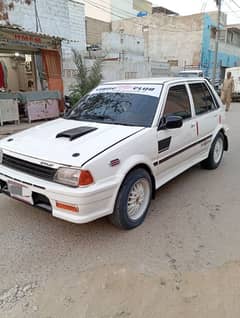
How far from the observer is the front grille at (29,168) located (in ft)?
9.28

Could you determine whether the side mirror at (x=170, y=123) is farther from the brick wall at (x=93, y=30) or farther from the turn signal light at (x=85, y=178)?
the brick wall at (x=93, y=30)

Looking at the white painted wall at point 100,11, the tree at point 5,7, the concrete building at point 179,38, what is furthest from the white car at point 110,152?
the white painted wall at point 100,11

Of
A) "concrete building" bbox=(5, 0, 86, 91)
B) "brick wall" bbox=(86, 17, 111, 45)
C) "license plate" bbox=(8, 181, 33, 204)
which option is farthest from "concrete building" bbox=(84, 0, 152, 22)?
"license plate" bbox=(8, 181, 33, 204)

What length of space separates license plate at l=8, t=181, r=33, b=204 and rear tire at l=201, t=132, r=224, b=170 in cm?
346

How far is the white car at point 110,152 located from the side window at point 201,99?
23 millimetres

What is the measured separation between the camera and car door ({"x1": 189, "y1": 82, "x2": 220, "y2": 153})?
455 cm

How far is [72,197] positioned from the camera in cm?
266

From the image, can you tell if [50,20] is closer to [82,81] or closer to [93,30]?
[82,81]

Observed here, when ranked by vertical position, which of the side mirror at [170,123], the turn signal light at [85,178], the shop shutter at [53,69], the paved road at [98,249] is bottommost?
the paved road at [98,249]

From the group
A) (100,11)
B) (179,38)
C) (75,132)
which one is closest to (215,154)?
(75,132)

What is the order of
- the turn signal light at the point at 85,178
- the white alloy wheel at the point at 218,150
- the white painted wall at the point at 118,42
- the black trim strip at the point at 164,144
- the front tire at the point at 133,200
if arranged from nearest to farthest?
the turn signal light at the point at 85,178
the front tire at the point at 133,200
the black trim strip at the point at 164,144
the white alloy wheel at the point at 218,150
the white painted wall at the point at 118,42

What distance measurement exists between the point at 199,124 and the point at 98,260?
276 cm

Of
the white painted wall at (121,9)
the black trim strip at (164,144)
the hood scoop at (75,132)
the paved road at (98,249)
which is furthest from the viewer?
the white painted wall at (121,9)

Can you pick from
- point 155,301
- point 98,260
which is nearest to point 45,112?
point 98,260
